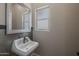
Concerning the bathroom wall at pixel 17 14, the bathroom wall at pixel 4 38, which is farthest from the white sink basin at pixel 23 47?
the bathroom wall at pixel 17 14

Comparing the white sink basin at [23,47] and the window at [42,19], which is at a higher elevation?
the window at [42,19]

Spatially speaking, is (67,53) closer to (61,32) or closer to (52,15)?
(61,32)

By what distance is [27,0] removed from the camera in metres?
1.46

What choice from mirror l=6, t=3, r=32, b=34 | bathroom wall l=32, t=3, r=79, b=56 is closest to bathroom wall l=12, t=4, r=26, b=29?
mirror l=6, t=3, r=32, b=34

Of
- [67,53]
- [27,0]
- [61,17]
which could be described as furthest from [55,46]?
[27,0]

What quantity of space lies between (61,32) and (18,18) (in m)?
0.46

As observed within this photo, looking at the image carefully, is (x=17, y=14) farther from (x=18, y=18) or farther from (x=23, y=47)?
(x=23, y=47)

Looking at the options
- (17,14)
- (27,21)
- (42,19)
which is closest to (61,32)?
(42,19)

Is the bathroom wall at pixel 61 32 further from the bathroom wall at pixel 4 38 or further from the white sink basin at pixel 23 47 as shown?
the bathroom wall at pixel 4 38

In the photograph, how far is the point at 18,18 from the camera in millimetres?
1457

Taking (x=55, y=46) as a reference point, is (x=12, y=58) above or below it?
Result: below

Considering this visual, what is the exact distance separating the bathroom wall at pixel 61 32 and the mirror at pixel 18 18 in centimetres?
9

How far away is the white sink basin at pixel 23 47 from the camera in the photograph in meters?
1.42

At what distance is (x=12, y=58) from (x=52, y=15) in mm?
584
